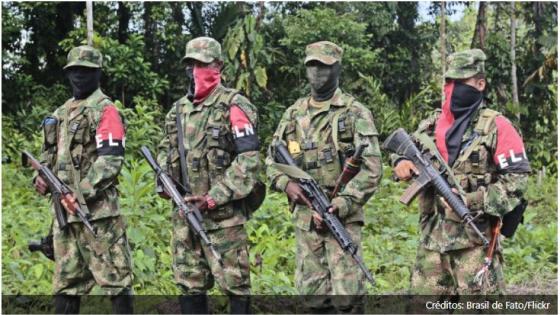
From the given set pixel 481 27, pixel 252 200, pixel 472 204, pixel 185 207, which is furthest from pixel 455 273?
pixel 481 27

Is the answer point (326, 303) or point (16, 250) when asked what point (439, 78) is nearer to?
point (16, 250)

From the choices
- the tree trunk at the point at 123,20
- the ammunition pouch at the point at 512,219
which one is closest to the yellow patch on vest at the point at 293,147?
the ammunition pouch at the point at 512,219

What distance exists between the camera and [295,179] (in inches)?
202

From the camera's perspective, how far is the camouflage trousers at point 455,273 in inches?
191

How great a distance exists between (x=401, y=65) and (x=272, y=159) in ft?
41.4

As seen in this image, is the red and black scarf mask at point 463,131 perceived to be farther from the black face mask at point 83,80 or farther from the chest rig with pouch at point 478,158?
the black face mask at point 83,80

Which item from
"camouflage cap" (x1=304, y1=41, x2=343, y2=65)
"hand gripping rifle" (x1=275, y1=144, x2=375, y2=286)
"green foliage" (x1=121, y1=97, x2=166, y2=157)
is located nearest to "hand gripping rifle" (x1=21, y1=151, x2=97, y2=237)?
"hand gripping rifle" (x1=275, y1=144, x2=375, y2=286)

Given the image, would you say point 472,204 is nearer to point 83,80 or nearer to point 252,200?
point 252,200

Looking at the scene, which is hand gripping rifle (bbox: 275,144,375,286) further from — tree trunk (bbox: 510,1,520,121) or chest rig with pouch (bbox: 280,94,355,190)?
tree trunk (bbox: 510,1,520,121)

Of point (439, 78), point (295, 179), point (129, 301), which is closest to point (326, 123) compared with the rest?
point (295, 179)

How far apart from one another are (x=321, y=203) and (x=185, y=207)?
2.72ft

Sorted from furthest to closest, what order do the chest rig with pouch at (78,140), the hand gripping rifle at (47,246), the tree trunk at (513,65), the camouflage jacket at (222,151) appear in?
the tree trunk at (513,65), the hand gripping rifle at (47,246), the chest rig with pouch at (78,140), the camouflage jacket at (222,151)

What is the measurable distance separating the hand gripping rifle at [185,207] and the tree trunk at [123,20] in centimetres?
1105

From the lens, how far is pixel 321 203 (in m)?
5.03
